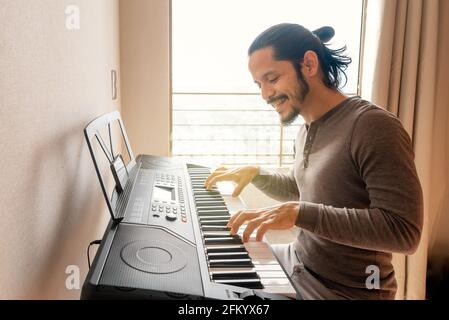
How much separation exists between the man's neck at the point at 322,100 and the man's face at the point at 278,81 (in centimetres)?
3

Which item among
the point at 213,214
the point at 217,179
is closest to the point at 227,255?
the point at 213,214

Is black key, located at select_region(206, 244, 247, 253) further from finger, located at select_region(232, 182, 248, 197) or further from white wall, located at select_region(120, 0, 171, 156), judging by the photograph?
white wall, located at select_region(120, 0, 171, 156)

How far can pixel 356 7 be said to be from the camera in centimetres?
253

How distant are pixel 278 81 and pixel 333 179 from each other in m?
0.35

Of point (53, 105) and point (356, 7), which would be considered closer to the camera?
point (53, 105)

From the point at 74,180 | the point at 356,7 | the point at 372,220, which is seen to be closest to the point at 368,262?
the point at 372,220

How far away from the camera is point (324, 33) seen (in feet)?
4.46

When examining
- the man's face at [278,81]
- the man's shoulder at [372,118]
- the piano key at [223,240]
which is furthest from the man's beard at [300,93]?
the piano key at [223,240]

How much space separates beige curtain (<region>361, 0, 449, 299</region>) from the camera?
88.4 inches

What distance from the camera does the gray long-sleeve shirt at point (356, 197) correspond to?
1.00m

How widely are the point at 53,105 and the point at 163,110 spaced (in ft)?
4.94

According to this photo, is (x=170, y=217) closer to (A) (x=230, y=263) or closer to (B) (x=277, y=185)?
(A) (x=230, y=263)

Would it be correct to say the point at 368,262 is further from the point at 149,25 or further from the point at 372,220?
the point at 149,25

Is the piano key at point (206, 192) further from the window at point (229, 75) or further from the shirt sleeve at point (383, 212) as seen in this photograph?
the window at point (229, 75)
